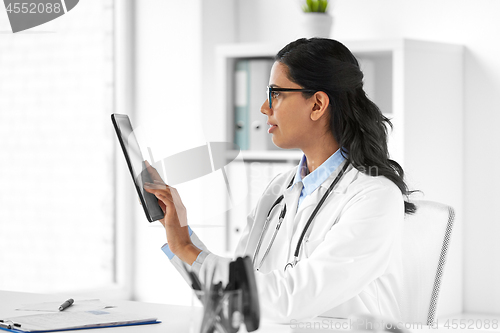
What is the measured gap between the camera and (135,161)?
5.20 ft

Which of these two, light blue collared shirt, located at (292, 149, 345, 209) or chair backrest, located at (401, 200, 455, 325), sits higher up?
light blue collared shirt, located at (292, 149, 345, 209)

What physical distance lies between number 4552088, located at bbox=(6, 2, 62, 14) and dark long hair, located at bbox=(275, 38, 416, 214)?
6.29ft

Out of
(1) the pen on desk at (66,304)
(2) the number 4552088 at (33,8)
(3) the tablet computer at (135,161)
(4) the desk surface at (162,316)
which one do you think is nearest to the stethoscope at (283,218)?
(4) the desk surface at (162,316)

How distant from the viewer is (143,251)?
3.70 meters

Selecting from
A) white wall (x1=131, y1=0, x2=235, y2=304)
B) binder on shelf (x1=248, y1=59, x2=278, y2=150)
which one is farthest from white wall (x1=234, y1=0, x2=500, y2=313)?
white wall (x1=131, y1=0, x2=235, y2=304)

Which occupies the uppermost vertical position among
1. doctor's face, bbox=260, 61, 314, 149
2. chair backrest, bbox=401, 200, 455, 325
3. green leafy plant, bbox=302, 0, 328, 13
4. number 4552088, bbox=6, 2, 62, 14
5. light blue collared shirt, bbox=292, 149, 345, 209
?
number 4552088, bbox=6, 2, 62, 14

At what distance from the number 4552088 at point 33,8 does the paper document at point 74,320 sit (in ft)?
6.94

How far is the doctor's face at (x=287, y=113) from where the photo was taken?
5.92ft

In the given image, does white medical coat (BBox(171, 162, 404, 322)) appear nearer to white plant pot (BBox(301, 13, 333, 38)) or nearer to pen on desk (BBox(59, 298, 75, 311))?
pen on desk (BBox(59, 298, 75, 311))

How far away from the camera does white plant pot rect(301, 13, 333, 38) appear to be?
9.88 feet

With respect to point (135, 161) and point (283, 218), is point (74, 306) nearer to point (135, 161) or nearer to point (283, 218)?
point (135, 161)

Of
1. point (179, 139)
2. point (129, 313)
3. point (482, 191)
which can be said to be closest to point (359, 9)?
point (482, 191)

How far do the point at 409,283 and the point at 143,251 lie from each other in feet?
7.41

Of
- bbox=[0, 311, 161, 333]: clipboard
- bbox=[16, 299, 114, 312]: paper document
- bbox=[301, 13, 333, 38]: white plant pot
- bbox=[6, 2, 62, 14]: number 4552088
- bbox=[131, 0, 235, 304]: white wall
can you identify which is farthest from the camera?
bbox=[131, 0, 235, 304]: white wall
